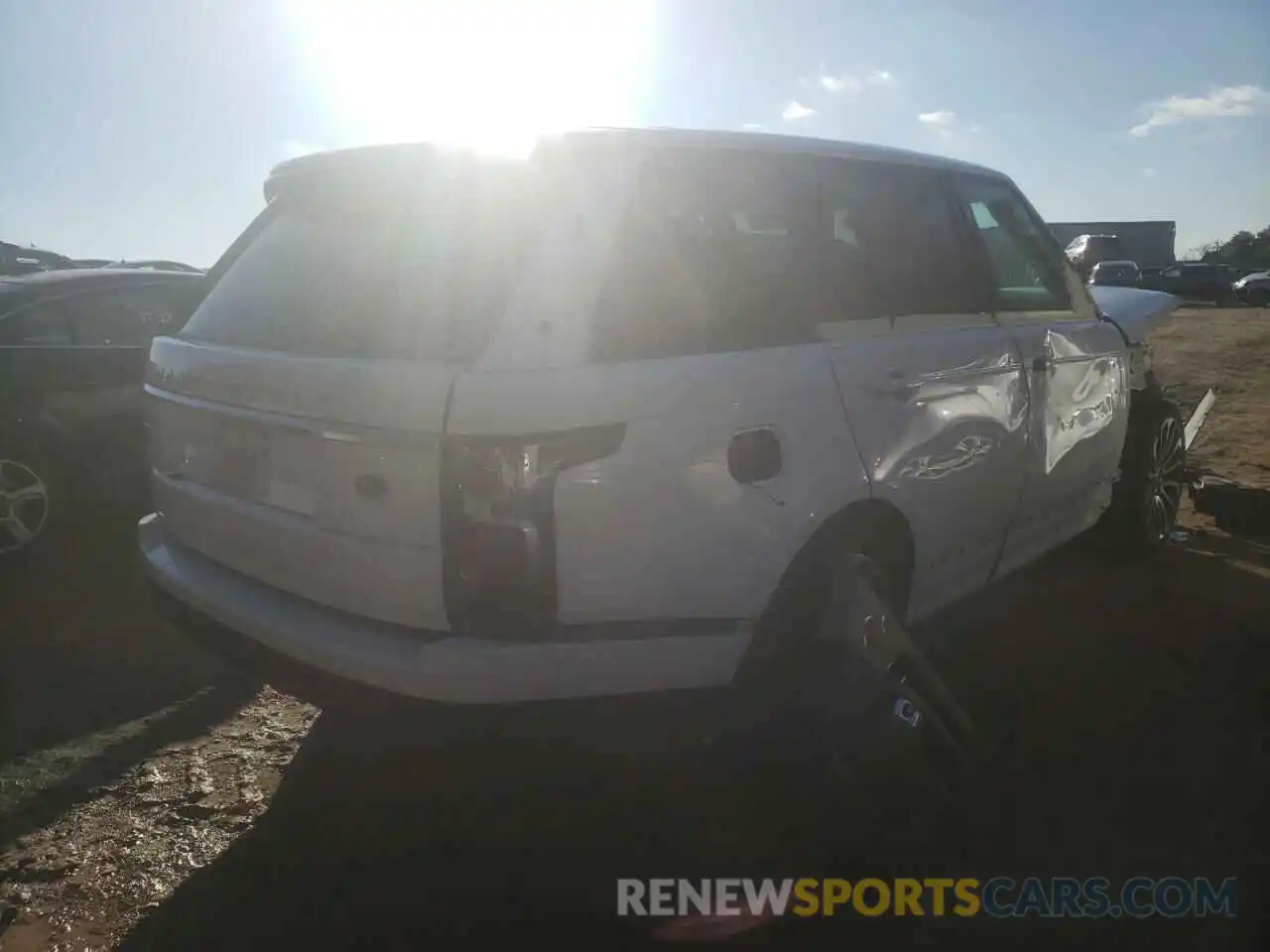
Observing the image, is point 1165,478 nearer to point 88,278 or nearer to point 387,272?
point 387,272

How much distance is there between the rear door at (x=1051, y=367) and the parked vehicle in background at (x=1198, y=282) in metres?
36.2

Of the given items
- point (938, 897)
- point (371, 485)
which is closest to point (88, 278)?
point (371, 485)

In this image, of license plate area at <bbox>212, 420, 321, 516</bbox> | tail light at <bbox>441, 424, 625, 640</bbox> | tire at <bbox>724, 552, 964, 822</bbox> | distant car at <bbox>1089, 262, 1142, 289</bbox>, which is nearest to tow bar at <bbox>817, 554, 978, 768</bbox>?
tire at <bbox>724, 552, 964, 822</bbox>

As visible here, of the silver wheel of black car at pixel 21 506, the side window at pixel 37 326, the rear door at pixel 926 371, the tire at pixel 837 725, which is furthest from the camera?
the side window at pixel 37 326

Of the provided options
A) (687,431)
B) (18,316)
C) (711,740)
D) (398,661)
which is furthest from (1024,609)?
(18,316)

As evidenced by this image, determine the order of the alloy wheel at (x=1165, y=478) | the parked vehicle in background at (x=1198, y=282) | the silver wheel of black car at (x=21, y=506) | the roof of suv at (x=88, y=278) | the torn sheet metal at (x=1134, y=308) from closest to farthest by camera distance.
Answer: the torn sheet metal at (x=1134, y=308), the alloy wheel at (x=1165, y=478), the silver wheel of black car at (x=21, y=506), the roof of suv at (x=88, y=278), the parked vehicle in background at (x=1198, y=282)

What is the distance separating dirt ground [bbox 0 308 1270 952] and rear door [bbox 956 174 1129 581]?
602 mm

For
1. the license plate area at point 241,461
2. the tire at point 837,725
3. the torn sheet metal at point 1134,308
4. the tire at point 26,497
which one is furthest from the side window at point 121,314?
the torn sheet metal at point 1134,308

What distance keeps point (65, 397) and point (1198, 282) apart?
131 feet

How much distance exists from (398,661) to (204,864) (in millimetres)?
1017

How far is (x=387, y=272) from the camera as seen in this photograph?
244 cm

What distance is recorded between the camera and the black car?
5105 mm

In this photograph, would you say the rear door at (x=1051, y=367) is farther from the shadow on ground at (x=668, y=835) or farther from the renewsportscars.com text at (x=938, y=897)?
the renewsportscars.com text at (x=938, y=897)

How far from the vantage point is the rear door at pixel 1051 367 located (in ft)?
11.7
